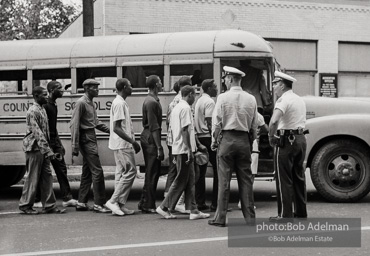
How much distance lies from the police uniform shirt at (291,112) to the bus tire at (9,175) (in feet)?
20.7

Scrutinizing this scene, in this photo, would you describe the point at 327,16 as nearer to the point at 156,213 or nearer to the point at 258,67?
the point at 258,67

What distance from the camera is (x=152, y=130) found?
945 centimetres

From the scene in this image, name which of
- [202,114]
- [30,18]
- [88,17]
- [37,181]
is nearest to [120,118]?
[202,114]

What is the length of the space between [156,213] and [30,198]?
1811mm

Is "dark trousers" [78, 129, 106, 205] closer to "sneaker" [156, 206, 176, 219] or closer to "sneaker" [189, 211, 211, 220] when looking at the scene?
"sneaker" [156, 206, 176, 219]

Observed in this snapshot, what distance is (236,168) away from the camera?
822 cm

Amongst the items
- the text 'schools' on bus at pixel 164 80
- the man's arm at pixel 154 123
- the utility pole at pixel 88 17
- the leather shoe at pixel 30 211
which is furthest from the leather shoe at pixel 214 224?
the utility pole at pixel 88 17

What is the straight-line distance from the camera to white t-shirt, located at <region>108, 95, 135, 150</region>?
9250 mm

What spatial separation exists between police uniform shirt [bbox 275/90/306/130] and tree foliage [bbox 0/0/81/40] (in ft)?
113

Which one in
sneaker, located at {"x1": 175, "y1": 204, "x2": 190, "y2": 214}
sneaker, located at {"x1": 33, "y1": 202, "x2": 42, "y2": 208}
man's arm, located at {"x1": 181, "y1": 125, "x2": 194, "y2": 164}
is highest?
man's arm, located at {"x1": 181, "y1": 125, "x2": 194, "y2": 164}

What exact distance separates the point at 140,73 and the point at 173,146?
2.37 m

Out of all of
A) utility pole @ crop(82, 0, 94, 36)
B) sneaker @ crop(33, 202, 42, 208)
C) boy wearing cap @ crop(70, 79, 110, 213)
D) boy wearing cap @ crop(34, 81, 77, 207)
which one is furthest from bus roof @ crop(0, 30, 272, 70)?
utility pole @ crop(82, 0, 94, 36)

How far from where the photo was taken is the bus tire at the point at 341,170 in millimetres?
10133

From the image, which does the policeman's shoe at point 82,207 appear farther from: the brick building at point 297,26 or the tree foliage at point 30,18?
the tree foliage at point 30,18
